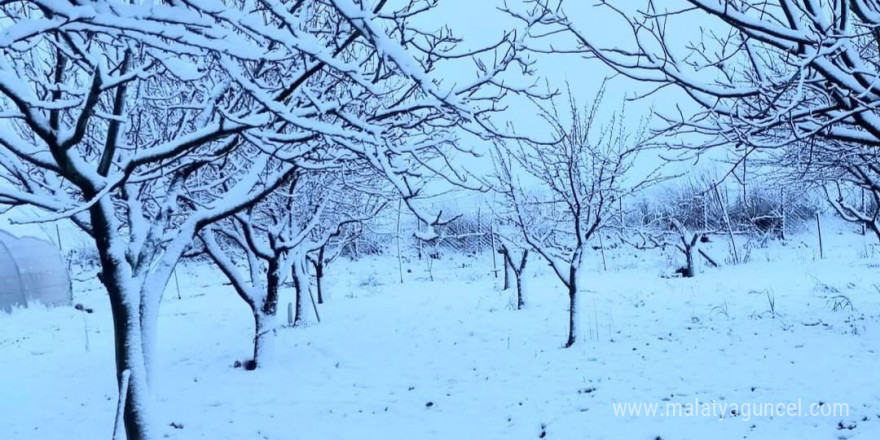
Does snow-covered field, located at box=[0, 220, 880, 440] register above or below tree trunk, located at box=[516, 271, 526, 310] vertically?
below

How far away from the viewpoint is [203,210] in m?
5.02

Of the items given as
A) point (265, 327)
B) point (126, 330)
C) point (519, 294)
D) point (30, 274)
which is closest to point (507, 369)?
point (265, 327)

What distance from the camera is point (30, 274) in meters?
20.3

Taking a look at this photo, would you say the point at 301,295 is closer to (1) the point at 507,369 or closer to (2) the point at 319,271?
(2) the point at 319,271

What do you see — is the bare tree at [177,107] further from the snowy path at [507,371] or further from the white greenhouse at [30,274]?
the white greenhouse at [30,274]

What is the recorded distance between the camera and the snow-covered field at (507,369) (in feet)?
18.4

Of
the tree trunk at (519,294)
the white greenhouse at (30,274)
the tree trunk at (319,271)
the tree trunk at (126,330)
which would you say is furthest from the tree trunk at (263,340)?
the white greenhouse at (30,274)

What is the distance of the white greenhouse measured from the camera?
A: 19656 millimetres

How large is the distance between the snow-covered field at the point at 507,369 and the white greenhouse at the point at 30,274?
6572 mm

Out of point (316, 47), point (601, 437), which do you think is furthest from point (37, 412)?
point (316, 47)

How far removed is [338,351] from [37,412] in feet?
13.7

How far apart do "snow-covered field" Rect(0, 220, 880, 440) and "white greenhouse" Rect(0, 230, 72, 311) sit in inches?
259

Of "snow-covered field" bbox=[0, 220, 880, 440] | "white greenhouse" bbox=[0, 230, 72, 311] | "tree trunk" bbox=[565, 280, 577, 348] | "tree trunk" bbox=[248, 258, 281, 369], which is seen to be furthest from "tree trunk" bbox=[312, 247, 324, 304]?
"white greenhouse" bbox=[0, 230, 72, 311]

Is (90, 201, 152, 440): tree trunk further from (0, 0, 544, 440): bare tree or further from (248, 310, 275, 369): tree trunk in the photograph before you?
(248, 310, 275, 369): tree trunk
